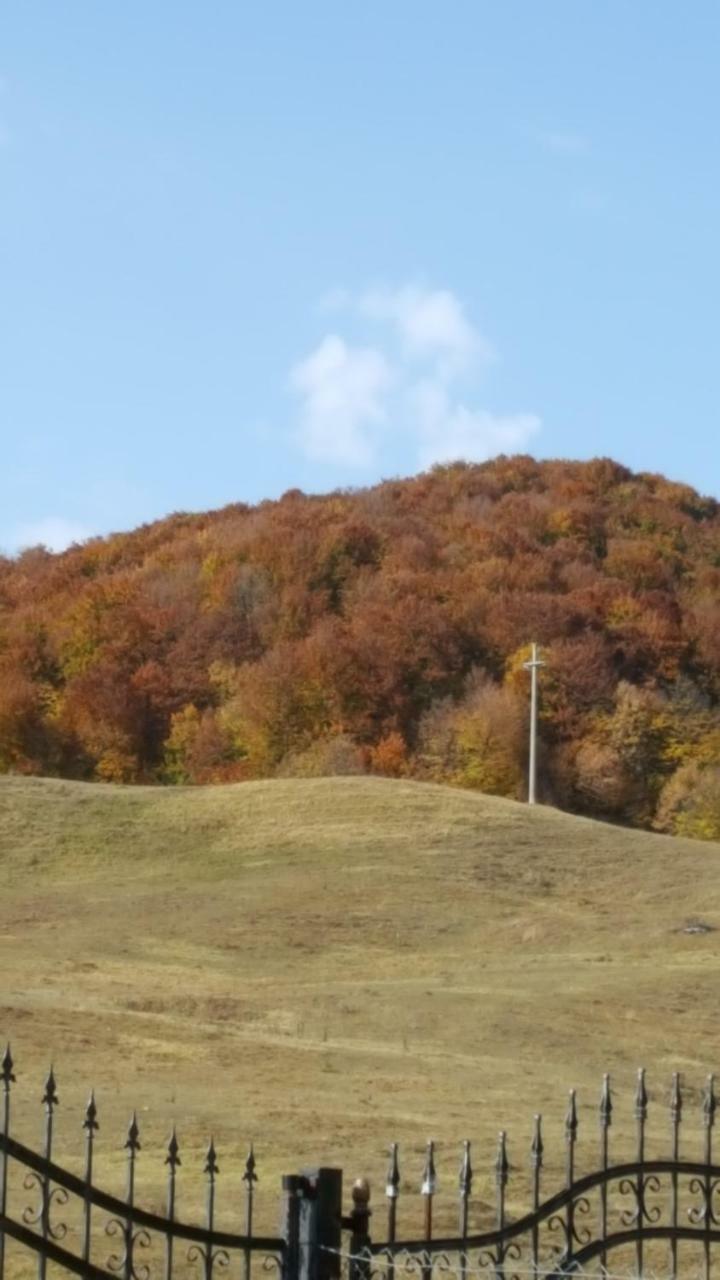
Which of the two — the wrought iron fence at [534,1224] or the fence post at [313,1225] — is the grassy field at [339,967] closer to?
the wrought iron fence at [534,1224]

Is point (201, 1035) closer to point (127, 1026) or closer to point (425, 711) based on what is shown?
point (127, 1026)

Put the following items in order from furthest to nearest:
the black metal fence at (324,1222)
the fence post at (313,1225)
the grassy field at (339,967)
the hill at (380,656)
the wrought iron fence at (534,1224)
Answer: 1. the hill at (380,656)
2. the grassy field at (339,967)
3. the wrought iron fence at (534,1224)
4. the fence post at (313,1225)
5. the black metal fence at (324,1222)

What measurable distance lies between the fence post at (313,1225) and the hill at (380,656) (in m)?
46.9

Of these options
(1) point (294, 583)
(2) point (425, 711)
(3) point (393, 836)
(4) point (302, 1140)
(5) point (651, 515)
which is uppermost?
(5) point (651, 515)

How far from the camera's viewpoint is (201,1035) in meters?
17.7

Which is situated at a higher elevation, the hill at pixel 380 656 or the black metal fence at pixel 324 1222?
the hill at pixel 380 656

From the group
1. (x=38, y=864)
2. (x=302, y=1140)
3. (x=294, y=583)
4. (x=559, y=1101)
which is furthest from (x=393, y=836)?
(x=294, y=583)

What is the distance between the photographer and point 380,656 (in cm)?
6159

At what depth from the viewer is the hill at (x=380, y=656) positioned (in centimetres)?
5791

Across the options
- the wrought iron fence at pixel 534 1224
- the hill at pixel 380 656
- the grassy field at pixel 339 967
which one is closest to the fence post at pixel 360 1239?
the wrought iron fence at pixel 534 1224

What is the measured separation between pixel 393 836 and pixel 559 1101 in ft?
54.4

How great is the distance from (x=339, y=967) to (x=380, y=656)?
38323 mm

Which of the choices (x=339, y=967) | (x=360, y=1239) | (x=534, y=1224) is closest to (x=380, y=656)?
(x=339, y=967)

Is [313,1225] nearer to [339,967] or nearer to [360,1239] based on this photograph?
[360,1239]
